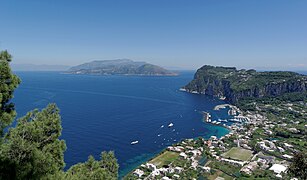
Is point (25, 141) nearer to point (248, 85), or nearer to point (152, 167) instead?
point (152, 167)

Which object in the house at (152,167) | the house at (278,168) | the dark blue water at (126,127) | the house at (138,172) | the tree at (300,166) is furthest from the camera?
the dark blue water at (126,127)

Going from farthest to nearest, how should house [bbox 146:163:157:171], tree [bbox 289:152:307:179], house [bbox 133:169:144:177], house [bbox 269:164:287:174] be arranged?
house [bbox 146:163:157:171], house [bbox 269:164:287:174], house [bbox 133:169:144:177], tree [bbox 289:152:307:179]

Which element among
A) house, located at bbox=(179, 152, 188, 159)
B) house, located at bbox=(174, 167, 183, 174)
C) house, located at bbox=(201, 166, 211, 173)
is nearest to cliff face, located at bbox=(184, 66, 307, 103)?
house, located at bbox=(179, 152, 188, 159)

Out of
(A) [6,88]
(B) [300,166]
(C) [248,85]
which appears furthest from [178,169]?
(C) [248,85]

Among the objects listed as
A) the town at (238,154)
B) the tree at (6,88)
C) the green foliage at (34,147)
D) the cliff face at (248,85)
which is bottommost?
the town at (238,154)

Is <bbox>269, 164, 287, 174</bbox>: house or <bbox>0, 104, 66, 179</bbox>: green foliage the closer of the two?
<bbox>0, 104, 66, 179</bbox>: green foliage

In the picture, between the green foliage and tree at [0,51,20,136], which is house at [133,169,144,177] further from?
tree at [0,51,20,136]

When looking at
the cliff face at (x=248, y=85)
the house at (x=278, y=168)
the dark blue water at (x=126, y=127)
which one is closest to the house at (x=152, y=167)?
the dark blue water at (x=126, y=127)

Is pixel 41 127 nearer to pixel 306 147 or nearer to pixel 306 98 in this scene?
pixel 306 147

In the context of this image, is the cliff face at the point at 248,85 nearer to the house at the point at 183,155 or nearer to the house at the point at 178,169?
the house at the point at 183,155
